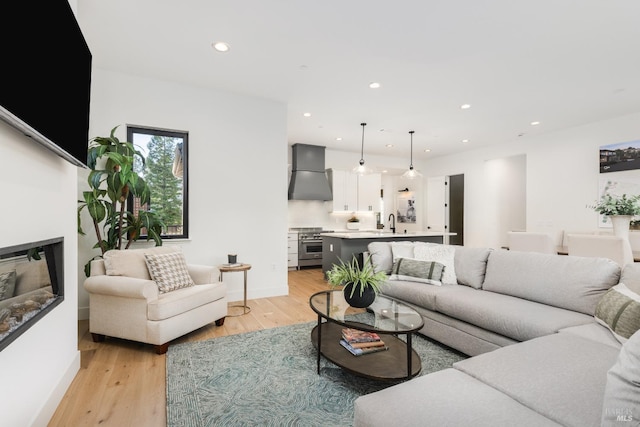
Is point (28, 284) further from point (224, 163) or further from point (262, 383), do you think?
point (224, 163)

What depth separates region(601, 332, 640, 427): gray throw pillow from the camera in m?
0.91

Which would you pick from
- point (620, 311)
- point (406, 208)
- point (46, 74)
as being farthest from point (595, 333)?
point (406, 208)

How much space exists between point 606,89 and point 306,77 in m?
3.79

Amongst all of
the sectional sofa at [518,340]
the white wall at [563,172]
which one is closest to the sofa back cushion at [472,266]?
the sectional sofa at [518,340]

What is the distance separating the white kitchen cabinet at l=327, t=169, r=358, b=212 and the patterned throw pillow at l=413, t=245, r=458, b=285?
3.95m

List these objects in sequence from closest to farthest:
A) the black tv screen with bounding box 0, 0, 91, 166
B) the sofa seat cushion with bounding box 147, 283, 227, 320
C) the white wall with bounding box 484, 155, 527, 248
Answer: the black tv screen with bounding box 0, 0, 91, 166, the sofa seat cushion with bounding box 147, 283, 227, 320, the white wall with bounding box 484, 155, 527, 248

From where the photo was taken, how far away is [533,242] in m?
4.05

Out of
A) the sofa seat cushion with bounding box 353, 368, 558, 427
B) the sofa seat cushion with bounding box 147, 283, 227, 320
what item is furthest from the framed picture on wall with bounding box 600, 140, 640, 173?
the sofa seat cushion with bounding box 147, 283, 227, 320

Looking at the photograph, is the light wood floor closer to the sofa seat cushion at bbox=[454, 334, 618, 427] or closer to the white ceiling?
the sofa seat cushion at bbox=[454, 334, 618, 427]

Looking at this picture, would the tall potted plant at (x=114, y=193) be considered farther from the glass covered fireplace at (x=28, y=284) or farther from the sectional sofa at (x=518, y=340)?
the sectional sofa at (x=518, y=340)

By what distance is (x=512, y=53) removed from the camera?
3023 millimetres

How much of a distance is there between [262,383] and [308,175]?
207 inches

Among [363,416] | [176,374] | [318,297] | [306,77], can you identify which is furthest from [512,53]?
[176,374]

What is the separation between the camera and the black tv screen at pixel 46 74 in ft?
3.57
